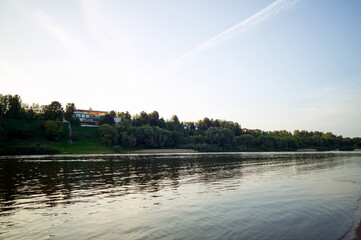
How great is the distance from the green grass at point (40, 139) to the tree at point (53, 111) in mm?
18267

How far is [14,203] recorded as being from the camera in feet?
62.1

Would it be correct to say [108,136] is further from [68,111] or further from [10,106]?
[10,106]

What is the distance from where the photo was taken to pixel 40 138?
134 meters

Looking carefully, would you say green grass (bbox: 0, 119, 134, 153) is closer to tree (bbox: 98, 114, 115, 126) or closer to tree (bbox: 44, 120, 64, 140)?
tree (bbox: 44, 120, 64, 140)

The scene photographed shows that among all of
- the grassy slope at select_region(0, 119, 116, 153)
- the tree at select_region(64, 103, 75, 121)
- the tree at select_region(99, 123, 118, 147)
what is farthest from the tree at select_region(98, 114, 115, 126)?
the tree at select_region(99, 123, 118, 147)

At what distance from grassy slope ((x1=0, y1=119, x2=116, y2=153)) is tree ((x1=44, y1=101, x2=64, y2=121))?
18.3 metres

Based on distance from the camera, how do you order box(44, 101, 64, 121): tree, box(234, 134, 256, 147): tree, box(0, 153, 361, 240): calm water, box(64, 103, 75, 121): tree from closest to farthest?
1. box(0, 153, 361, 240): calm water
2. box(44, 101, 64, 121): tree
3. box(64, 103, 75, 121): tree
4. box(234, 134, 256, 147): tree

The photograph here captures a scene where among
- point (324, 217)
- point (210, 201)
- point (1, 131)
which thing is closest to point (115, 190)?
point (210, 201)

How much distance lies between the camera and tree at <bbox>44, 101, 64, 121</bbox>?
172762 millimetres

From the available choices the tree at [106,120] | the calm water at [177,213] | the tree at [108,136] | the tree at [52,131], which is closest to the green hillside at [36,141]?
the tree at [52,131]

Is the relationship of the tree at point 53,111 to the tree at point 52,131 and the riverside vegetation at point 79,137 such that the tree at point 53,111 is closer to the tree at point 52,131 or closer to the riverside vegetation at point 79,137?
the riverside vegetation at point 79,137

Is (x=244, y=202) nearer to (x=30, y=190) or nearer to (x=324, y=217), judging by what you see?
(x=324, y=217)

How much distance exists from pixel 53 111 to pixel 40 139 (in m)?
47.0

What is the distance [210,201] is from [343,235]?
9806 millimetres
